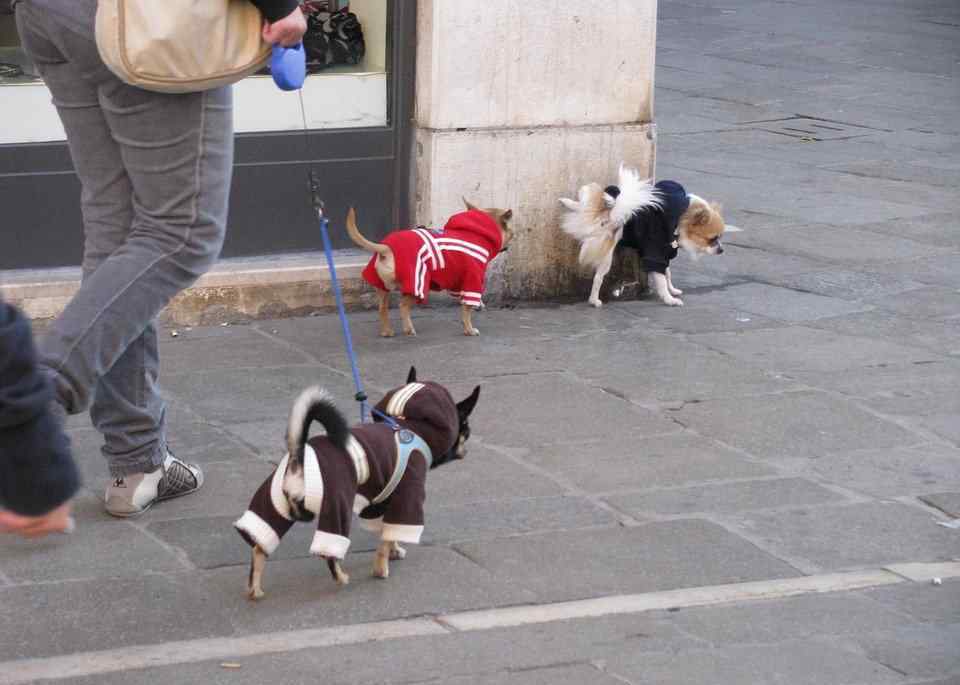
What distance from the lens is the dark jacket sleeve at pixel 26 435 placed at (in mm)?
1833

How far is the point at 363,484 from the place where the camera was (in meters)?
4.04

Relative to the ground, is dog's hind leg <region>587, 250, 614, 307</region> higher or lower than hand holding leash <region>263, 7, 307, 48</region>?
lower

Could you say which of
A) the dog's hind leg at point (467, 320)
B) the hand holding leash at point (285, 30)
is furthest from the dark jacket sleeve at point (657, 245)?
the hand holding leash at point (285, 30)

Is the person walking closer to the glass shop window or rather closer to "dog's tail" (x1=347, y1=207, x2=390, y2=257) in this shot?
"dog's tail" (x1=347, y1=207, x2=390, y2=257)

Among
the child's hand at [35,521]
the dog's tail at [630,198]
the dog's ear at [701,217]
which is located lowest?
the dog's ear at [701,217]

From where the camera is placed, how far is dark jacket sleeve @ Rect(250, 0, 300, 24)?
390 centimetres

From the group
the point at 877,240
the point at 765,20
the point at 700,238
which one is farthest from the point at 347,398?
the point at 765,20

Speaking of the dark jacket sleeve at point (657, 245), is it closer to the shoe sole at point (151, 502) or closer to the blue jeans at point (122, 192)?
the shoe sole at point (151, 502)

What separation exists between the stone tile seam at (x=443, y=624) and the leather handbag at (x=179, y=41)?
1406mm

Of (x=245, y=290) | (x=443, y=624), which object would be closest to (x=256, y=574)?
(x=443, y=624)

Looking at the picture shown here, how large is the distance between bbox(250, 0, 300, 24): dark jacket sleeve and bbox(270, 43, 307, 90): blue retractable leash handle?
0.29 feet

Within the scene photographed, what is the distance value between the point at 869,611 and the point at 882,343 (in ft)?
9.96

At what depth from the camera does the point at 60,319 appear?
3.89 metres

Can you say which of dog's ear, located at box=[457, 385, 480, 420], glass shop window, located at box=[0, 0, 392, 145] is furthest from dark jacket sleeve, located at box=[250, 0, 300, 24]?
glass shop window, located at box=[0, 0, 392, 145]
